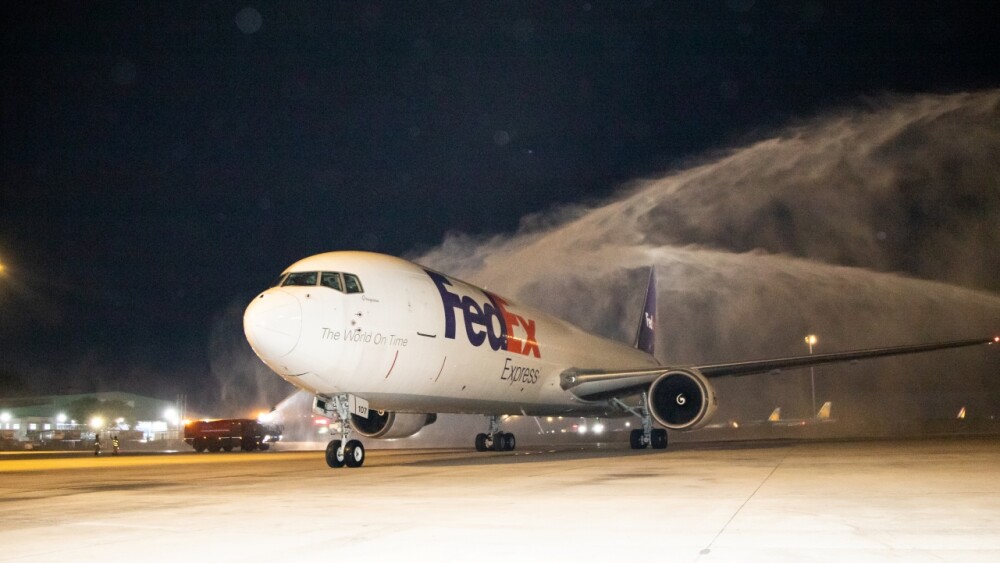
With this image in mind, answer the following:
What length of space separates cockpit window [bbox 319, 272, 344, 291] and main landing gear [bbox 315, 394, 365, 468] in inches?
94.8

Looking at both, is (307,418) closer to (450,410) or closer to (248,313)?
(450,410)

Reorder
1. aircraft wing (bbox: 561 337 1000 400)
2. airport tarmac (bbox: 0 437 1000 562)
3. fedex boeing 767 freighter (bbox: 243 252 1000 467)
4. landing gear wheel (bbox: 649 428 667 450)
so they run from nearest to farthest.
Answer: airport tarmac (bbox: 0 437 1000 562)
fedex boeing 767 freighter (bbox: 243 252 1000 467)
aircraft wing (bbox: 561 337 1000 400)
landing gear wheel (bbox: 649 428 667 450)

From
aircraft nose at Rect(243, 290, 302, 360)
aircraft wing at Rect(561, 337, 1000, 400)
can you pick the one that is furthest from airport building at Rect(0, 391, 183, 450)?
aircraft nose at Rect(243, 290, 302, 360)

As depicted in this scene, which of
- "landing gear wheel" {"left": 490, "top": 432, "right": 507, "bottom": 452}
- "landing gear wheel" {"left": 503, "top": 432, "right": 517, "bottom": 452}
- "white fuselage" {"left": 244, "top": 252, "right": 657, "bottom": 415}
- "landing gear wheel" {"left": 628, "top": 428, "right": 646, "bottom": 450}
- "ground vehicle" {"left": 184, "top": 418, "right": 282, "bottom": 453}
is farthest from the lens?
"ground vehicle" {"left": 184, "top": 418, "right": 282, "bottom": 453}

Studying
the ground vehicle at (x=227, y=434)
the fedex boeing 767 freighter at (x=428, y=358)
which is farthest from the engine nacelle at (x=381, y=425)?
the ground vehicle at (x=227, y=434)

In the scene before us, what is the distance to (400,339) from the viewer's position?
60.7ft

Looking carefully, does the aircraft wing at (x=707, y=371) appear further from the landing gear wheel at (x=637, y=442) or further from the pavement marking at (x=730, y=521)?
the pavement marking at (x=730, y=521)

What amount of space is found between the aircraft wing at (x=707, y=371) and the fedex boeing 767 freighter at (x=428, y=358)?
42 millimetres

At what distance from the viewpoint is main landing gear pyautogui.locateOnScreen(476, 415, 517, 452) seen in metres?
28.9

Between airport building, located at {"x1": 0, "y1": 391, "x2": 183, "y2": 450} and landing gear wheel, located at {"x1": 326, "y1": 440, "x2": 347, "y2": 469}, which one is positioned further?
airport building, located at {"x1": 0, "y1": 391, "x2": 183, "y2": 450}

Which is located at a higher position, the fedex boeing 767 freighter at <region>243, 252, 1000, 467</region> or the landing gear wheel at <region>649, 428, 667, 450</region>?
the fedex boeing 767 freighter at <region>243, 252, 1000, 467</region>

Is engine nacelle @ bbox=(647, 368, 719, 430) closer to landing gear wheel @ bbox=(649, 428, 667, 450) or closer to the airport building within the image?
landing gear wheel @ bbox=(649, 428, 667, 450)

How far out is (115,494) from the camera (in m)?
12.1

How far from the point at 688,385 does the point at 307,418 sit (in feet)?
97.7
